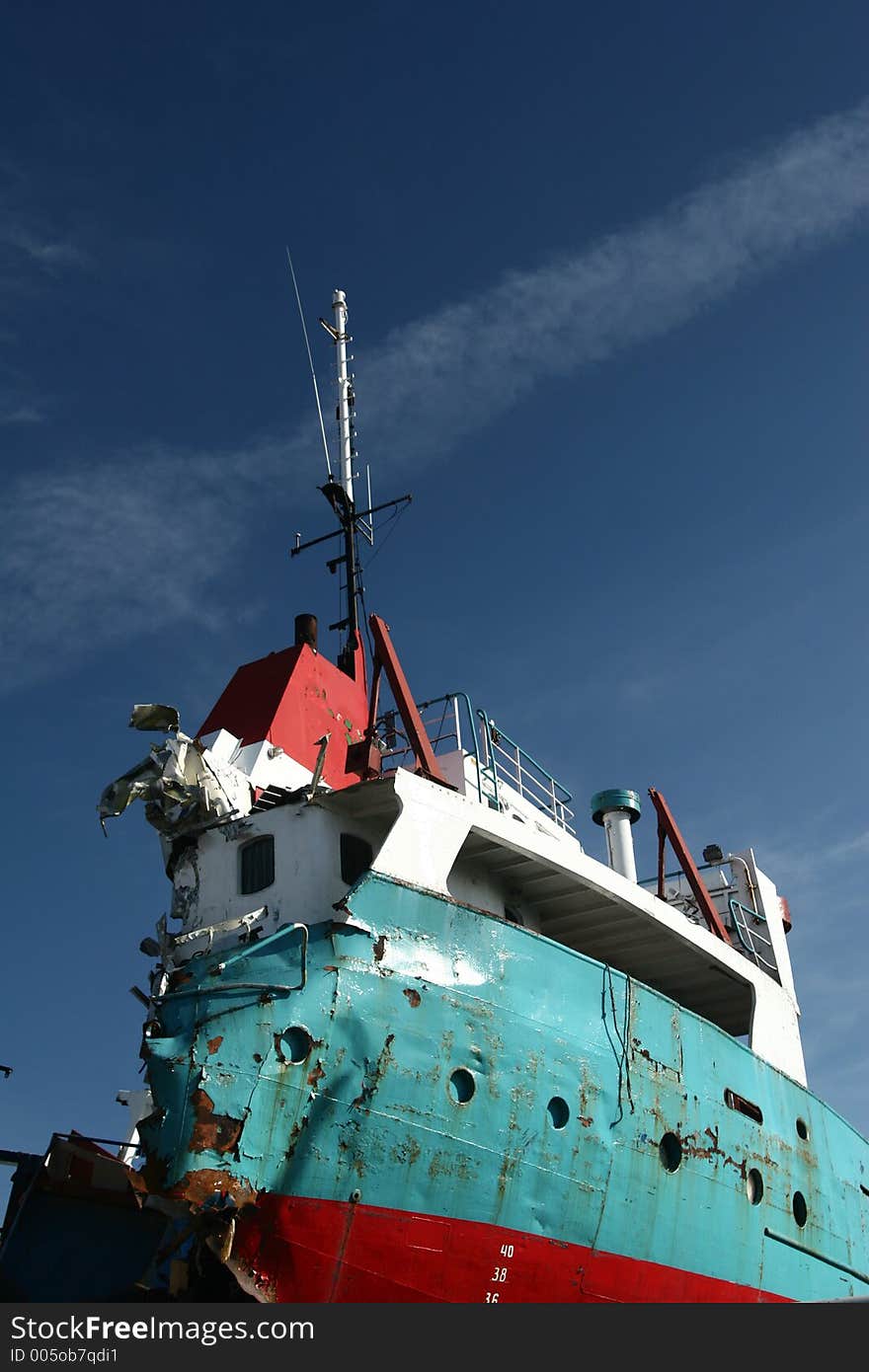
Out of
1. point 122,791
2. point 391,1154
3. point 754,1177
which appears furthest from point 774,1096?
point 122,791

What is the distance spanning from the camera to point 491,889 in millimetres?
17266

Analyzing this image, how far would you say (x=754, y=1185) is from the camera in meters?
18.2

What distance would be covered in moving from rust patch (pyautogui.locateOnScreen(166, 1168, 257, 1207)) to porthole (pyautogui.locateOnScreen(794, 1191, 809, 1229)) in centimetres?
1104

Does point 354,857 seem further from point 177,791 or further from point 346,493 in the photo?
point 346,493

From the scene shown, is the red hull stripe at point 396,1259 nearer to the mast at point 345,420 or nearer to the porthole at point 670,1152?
the porthole at point 670,1152

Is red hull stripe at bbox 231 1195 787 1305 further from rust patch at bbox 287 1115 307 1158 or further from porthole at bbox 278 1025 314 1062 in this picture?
porthole at bbox 278 1025 314 1062

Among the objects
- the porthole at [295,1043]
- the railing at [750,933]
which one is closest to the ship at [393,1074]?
the porthole at [295,1043]

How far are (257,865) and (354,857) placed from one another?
1259 mm

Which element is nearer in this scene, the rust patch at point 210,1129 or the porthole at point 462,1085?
the rust patch at point 210,1129

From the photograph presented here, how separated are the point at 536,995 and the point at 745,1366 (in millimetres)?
6266

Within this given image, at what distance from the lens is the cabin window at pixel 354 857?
15430 mm

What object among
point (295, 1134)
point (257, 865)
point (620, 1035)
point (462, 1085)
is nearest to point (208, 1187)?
point (295, 1134)

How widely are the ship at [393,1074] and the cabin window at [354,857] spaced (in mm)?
31

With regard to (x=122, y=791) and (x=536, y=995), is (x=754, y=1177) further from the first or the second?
(x=122, y=791)
